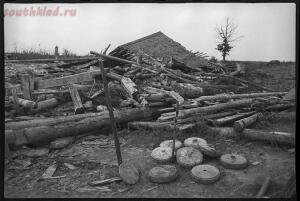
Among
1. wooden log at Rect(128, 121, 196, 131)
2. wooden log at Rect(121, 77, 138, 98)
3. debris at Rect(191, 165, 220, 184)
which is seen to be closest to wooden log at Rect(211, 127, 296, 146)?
wooden log at Rect(128, 121, 196, 131)

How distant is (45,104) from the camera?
8812 mm

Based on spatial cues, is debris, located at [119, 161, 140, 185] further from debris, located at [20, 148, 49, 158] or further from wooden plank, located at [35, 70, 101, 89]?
wooden plank, located at [35, 70, 101, 89]

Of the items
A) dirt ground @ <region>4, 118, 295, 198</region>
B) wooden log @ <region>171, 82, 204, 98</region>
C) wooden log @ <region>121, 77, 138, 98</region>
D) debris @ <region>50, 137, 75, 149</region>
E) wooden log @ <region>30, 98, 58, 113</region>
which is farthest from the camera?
wooden log @ <region>171, 82, 204, 98</region>

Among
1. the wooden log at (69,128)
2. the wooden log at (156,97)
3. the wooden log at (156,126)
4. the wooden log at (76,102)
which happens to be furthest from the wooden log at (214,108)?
the wooden log at (76,102)

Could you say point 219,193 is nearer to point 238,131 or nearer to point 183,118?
point 238,131

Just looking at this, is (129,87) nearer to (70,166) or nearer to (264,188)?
(70,166)

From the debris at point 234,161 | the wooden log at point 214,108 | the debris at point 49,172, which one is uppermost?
the wooden log at point 214,108

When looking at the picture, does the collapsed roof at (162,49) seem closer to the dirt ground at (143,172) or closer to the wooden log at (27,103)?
the wooden log at (27,103)

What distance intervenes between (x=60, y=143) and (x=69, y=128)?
443 mm

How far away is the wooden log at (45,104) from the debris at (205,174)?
5.05m

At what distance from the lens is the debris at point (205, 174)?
544 centimetres

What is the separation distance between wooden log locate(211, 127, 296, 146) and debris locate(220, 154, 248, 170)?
3.31 ft

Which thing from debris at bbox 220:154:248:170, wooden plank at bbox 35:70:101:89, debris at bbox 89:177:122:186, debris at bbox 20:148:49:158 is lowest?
debris at bbox 89:177:122:186

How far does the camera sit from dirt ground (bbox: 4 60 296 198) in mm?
5359
